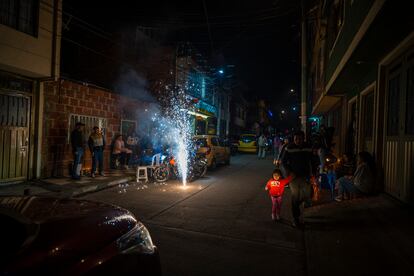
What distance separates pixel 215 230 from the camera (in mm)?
6070

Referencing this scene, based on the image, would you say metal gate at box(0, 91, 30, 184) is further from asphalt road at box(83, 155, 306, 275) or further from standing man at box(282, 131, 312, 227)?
standing man at box(282, 131, 312, 227)

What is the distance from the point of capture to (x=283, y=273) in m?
4.27

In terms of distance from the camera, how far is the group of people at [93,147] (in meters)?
11.2

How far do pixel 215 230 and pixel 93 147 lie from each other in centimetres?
744

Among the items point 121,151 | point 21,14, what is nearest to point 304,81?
point 121,151

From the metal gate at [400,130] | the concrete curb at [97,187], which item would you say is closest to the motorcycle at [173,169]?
the concrete curb at [97,187]

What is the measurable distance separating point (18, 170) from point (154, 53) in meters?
11.9

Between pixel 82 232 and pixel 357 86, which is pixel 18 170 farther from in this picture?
pixel 357 86

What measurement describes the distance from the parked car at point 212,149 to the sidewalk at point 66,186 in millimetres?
3930

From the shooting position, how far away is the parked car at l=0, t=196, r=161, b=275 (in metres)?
1.91

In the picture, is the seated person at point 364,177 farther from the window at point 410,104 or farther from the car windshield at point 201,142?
the car windshield at point 201,142

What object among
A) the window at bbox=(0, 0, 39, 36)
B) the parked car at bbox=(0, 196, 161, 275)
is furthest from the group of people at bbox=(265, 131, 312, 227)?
the window at bbox=(0, 0, 39, 36)

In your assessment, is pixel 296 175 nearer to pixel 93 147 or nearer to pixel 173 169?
pixel 173 169

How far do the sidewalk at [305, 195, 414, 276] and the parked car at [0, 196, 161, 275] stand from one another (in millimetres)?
2682
